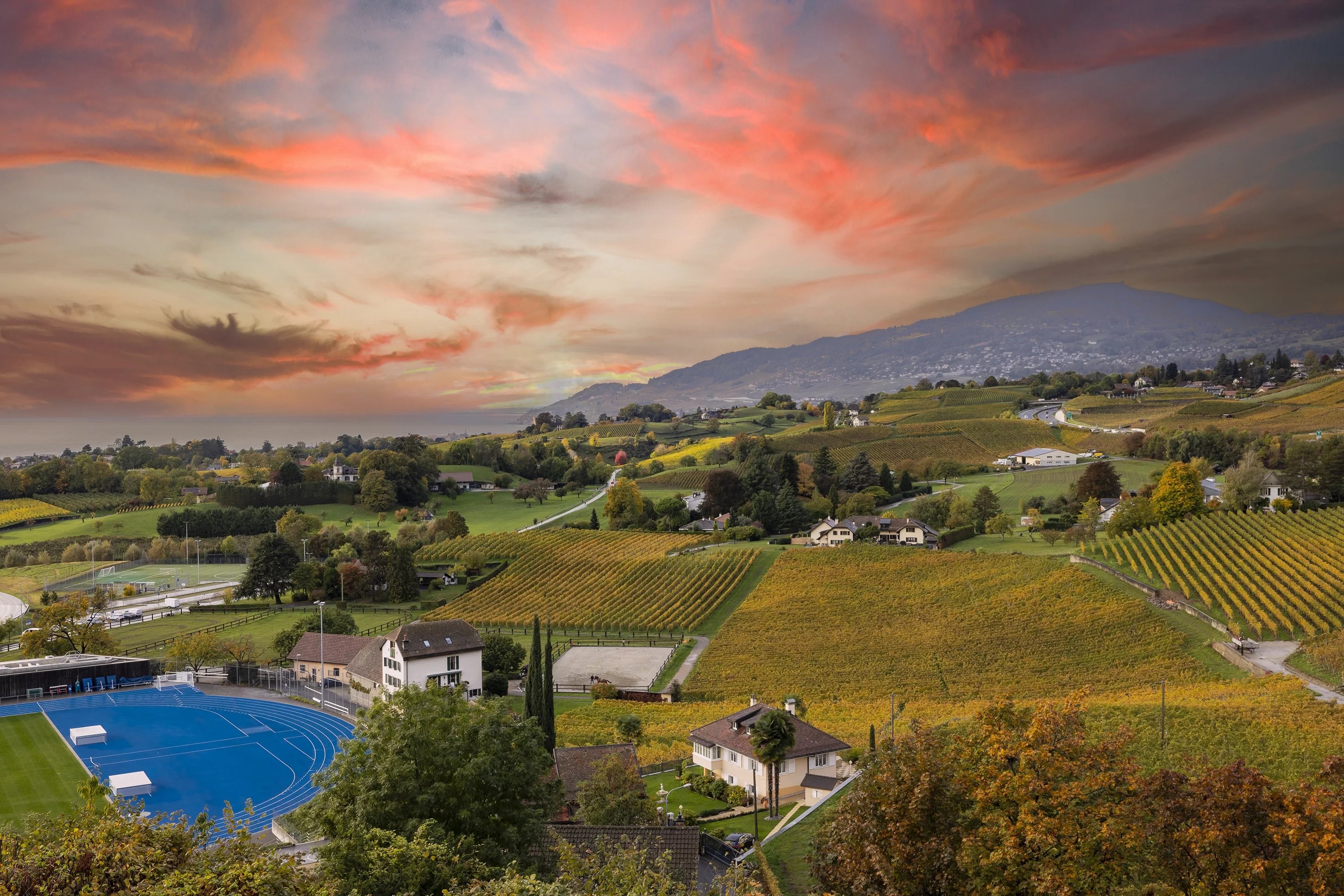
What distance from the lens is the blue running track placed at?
34094 millimetres

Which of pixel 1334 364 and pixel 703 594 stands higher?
pixel 1334 364

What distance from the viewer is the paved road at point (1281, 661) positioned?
34406 millimetres

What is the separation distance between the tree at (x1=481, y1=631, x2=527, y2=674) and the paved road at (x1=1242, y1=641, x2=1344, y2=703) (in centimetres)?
3769

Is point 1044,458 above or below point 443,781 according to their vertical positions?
above

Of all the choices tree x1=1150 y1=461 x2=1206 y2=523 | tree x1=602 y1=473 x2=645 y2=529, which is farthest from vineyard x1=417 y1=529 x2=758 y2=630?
tree x1=1150 y1=461 x2=1206 y2=523

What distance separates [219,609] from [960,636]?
56.8m

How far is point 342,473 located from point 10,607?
69.0 metres

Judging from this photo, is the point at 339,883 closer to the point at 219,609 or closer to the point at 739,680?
the point at 739,680

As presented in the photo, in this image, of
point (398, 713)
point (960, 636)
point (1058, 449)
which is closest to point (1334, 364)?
point (1058, 449)

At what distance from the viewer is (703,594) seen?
66.6 meters

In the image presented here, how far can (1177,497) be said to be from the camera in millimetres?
67375

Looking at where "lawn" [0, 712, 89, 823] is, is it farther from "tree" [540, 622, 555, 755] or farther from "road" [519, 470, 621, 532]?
"road" [519, 470, 621, 532]

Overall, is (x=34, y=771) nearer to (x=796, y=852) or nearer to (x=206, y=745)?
(x=206, y=745)

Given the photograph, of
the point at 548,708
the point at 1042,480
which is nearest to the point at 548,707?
the point at 548,708
